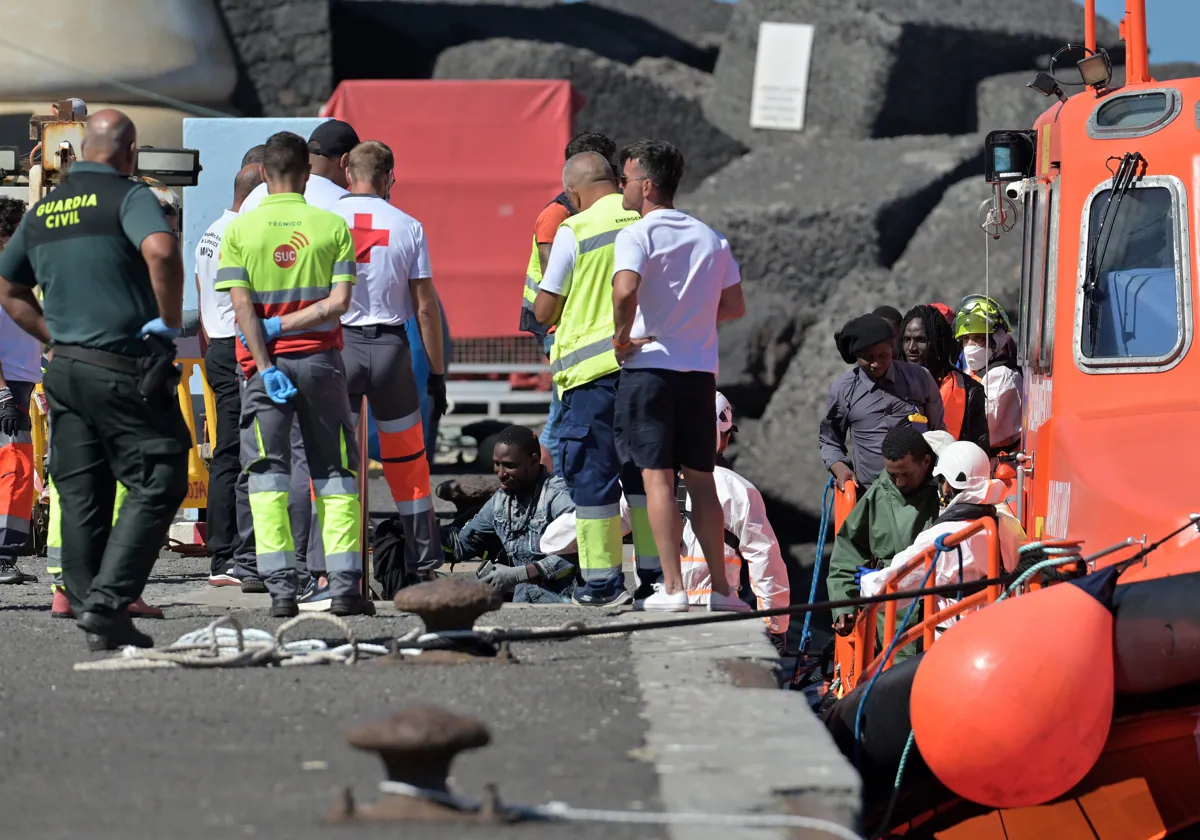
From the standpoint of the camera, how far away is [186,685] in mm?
5805

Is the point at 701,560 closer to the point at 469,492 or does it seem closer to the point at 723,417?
the point at 723,417

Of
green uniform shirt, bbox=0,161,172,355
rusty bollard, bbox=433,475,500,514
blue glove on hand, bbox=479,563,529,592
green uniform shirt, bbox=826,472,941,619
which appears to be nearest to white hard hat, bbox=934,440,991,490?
green uniform shirt, bbox=826,472,941,619

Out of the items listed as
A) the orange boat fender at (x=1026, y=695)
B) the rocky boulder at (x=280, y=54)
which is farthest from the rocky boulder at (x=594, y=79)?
the orange boat fender at (x=1026, y=695)

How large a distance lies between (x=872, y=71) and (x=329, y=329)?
18246mm

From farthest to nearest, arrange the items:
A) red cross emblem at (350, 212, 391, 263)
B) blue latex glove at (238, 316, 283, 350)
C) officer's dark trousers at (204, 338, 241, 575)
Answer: officer's dark trousers at (204, 338, 241, 575), red cross emblem at (350, 212, 391, 263), blue latex glove at (238, 316, 283, 350)

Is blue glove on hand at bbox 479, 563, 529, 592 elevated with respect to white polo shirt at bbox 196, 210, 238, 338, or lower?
lower

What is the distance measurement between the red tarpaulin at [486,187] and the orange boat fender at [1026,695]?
439 inches

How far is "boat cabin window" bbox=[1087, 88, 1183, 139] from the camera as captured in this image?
7586 mm

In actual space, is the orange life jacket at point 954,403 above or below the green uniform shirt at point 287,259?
below

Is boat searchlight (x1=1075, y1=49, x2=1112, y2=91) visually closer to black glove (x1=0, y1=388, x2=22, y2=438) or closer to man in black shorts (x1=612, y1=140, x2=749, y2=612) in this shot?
man in black shorts (x1=612, y1=140, x2=749, y2=612)

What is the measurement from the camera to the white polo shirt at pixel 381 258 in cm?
767

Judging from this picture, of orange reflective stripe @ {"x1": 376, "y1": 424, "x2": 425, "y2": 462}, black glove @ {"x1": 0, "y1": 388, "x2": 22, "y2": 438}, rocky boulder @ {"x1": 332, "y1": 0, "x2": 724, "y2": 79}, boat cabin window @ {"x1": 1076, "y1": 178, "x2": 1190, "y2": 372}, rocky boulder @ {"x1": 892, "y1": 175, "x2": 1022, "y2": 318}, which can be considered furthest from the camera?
rocky boulder @ {"x1": 332, "y1": 0, "x2": 724, "y2": 79}

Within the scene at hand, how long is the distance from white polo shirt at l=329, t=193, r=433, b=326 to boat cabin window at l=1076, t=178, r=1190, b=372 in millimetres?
2723

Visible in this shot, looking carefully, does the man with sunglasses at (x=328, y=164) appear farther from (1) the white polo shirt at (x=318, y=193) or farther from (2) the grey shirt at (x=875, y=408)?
(2) the grey shirt at (x=875, y=408)
